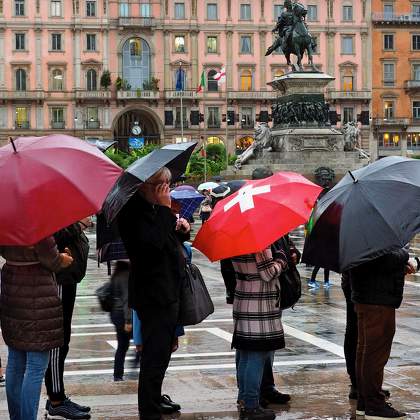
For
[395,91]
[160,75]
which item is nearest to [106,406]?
[160,75]

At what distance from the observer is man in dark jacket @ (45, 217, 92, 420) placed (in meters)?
7.36

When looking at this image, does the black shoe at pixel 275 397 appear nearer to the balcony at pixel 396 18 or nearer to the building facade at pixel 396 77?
the building facade at pixel 396 77

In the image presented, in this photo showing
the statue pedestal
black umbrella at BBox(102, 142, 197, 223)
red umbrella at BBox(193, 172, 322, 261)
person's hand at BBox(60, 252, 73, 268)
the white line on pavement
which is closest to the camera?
black umbrella at BBox(102, 142, 197, 223)

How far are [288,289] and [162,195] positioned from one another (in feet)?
4.45

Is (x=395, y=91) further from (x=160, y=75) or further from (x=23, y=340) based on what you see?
(x=23, y=340)

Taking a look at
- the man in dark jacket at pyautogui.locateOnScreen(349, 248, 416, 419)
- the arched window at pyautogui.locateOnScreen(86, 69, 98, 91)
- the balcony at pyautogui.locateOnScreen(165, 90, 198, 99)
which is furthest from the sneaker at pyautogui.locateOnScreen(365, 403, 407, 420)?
the arched window at pyautogui.locateOnScreen(86, 69, 98, 91)

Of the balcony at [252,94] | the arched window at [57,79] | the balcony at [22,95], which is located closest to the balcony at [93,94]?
the arched window at [57,79]

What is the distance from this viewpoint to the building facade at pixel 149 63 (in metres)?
84.9

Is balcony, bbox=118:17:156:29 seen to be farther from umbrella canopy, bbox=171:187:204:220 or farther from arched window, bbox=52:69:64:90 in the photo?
umbrella canopy, bbox=171:187:204:220

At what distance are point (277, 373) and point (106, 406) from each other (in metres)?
1.99

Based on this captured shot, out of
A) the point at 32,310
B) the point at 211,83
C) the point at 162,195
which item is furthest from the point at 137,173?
the point at 211,83

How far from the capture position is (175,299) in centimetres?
682

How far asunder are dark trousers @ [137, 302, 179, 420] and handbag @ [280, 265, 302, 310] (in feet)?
3.10

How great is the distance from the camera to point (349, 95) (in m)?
89.4
